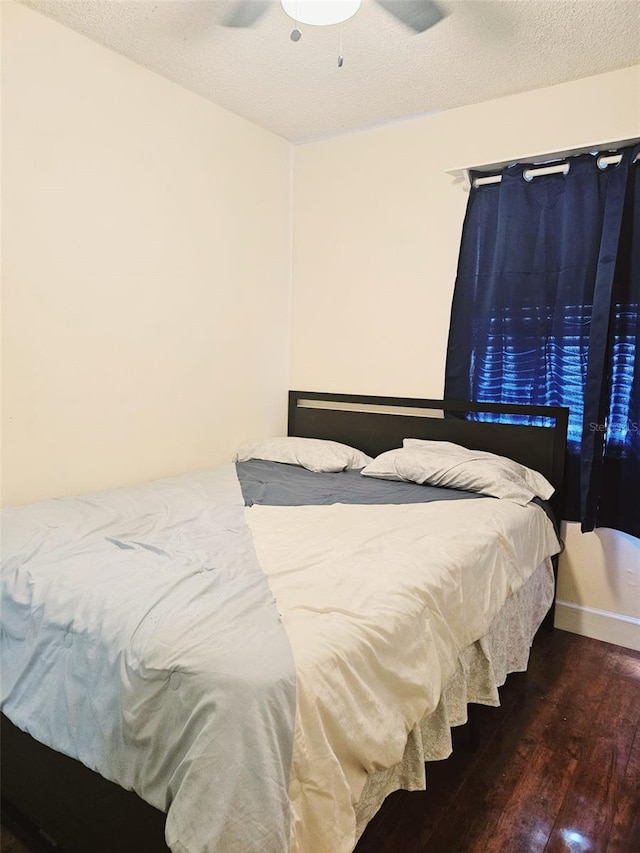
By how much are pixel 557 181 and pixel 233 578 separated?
2394 mm

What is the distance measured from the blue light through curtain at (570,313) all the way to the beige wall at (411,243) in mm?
139

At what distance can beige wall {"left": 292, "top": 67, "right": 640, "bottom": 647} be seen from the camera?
8.74ft

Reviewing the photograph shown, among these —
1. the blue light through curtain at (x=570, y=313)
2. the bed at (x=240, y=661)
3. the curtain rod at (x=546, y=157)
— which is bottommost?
the bed at (x=240, y=661)

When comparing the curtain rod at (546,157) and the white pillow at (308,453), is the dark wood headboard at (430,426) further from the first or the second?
the curtain rod at (546,157)

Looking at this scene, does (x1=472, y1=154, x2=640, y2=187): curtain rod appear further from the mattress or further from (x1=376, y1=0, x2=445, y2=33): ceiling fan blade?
the mattress

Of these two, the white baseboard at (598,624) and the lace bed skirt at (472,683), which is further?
the white baseboard at (598,624)

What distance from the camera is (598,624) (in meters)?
2.74

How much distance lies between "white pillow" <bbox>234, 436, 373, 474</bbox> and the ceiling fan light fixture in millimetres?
1893

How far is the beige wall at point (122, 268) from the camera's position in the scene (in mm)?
2225

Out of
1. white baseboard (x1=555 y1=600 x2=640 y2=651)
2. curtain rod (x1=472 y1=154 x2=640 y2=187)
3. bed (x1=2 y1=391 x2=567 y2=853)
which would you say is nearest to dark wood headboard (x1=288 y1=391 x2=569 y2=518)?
white baseboard (x1=555 y1=600 x2=640 y2=651)

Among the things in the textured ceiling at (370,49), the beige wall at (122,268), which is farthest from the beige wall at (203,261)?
the textured ceiling at (370,49)

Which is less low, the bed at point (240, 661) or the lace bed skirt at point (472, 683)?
the bed at point (240, 661)

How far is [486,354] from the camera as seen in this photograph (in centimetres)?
291

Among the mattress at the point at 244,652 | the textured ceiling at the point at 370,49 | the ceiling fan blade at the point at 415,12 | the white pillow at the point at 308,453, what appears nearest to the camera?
the mattress at the point at 244,652
